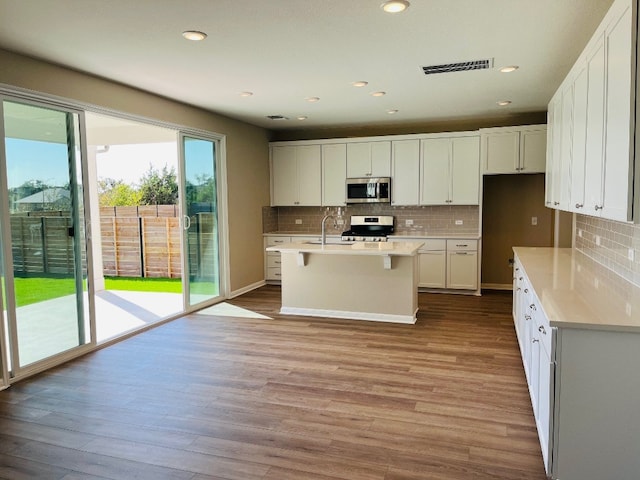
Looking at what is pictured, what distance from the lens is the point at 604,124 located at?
2594mm

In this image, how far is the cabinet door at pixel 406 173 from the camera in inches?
281

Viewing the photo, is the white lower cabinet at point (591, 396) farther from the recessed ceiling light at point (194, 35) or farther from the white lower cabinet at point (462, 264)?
the white lower cabinet at point (462, 264)

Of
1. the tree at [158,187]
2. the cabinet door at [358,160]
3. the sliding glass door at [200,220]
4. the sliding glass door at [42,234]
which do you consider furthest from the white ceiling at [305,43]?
the tree at [158,187]

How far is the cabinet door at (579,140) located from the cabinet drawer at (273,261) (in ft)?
15.9

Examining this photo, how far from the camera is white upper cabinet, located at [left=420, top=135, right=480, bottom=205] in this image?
22.4 feet

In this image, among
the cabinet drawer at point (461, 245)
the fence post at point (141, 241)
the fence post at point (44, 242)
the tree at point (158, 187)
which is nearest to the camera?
the fence post at point (44, 242)

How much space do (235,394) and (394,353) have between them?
153 centimetres

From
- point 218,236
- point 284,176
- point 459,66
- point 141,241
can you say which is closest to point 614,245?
point 459,66

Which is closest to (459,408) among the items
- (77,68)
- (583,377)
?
(583,377)

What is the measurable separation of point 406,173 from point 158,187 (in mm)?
5913

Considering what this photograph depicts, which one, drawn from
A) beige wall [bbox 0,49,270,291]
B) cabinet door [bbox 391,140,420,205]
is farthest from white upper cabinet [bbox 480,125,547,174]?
beige wall [bbox 0,49,270,291]

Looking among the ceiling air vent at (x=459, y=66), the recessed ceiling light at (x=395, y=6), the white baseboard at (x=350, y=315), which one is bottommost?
the white baseboard at (x=350, y=315)

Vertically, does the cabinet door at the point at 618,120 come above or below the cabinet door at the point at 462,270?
above

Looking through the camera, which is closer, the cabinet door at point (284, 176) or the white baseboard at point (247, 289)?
the white baseboard at point (247, 289)
